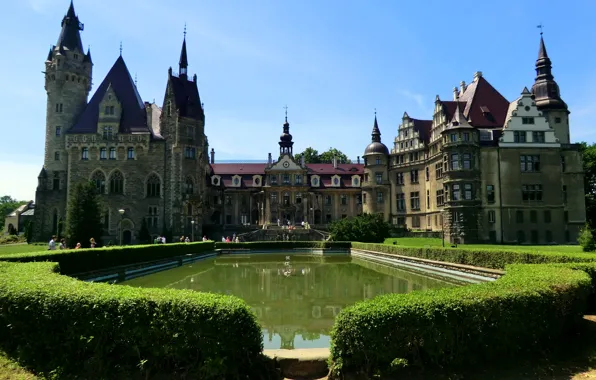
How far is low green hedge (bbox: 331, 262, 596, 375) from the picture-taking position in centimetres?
614

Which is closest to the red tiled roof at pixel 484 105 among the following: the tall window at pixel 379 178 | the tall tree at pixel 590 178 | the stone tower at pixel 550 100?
the stone tower at pixel 550 100

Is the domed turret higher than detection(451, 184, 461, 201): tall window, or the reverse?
the domed turret

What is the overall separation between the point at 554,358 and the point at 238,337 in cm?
577

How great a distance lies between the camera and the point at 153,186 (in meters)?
50.6

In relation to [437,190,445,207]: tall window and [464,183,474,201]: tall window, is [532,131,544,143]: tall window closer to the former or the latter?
[464,183,474,201]: tall window

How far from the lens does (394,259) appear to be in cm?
2936

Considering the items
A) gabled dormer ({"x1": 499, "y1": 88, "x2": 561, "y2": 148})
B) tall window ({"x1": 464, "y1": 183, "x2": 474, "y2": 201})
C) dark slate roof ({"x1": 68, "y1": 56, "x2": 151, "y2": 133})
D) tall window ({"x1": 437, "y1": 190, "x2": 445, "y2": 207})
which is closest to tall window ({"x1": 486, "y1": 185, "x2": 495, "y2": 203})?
tall window ({"x1": 464, "y1": 183, "x2": 474, "y2": 201})

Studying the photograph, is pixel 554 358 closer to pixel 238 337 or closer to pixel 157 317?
pixel 238 337

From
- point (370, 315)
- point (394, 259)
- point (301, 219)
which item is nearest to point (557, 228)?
point (394, 259)

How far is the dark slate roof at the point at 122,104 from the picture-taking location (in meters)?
51.5

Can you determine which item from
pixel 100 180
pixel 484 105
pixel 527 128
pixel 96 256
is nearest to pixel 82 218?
pixel 100 180

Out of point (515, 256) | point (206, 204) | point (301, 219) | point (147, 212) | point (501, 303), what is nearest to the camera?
point (501, 303)

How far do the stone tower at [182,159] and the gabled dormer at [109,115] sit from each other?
603 centimetres

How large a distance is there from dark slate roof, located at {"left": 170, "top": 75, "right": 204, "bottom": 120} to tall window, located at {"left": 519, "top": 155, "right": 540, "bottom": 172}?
4019 cm
